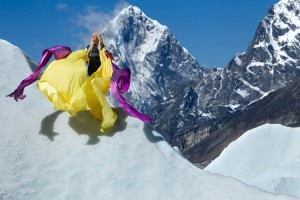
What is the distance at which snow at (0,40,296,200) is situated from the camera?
9922 millimetres

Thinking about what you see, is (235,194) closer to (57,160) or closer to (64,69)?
(57,160)

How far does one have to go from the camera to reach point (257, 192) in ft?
32.9

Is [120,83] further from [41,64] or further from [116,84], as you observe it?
[41,64]

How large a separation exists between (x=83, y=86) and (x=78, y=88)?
0.33 feet

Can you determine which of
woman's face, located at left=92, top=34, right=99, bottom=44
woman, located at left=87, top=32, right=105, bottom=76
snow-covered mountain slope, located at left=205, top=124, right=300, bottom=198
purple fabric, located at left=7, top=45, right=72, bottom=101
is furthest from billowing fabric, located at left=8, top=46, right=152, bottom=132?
snow-covered mountain slope, located at left=205, top=124, right=300, bottom=198

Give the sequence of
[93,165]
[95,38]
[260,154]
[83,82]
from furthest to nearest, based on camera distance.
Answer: [260,154] < [95,38] < [83,82] < [93,165]

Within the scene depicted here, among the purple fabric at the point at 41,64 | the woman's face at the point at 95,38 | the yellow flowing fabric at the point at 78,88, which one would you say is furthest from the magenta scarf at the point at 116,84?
the woman's face at the point at 95,38

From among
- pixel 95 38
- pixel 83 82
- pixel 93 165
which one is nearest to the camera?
pixel 93 165

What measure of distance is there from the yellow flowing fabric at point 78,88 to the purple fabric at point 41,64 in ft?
0.80

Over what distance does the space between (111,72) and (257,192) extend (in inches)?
143

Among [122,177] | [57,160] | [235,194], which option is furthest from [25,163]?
[235,194]

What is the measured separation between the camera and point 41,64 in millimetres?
12094

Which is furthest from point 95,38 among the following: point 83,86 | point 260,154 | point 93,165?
point 260,154

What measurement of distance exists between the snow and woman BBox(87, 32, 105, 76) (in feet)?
3.98
